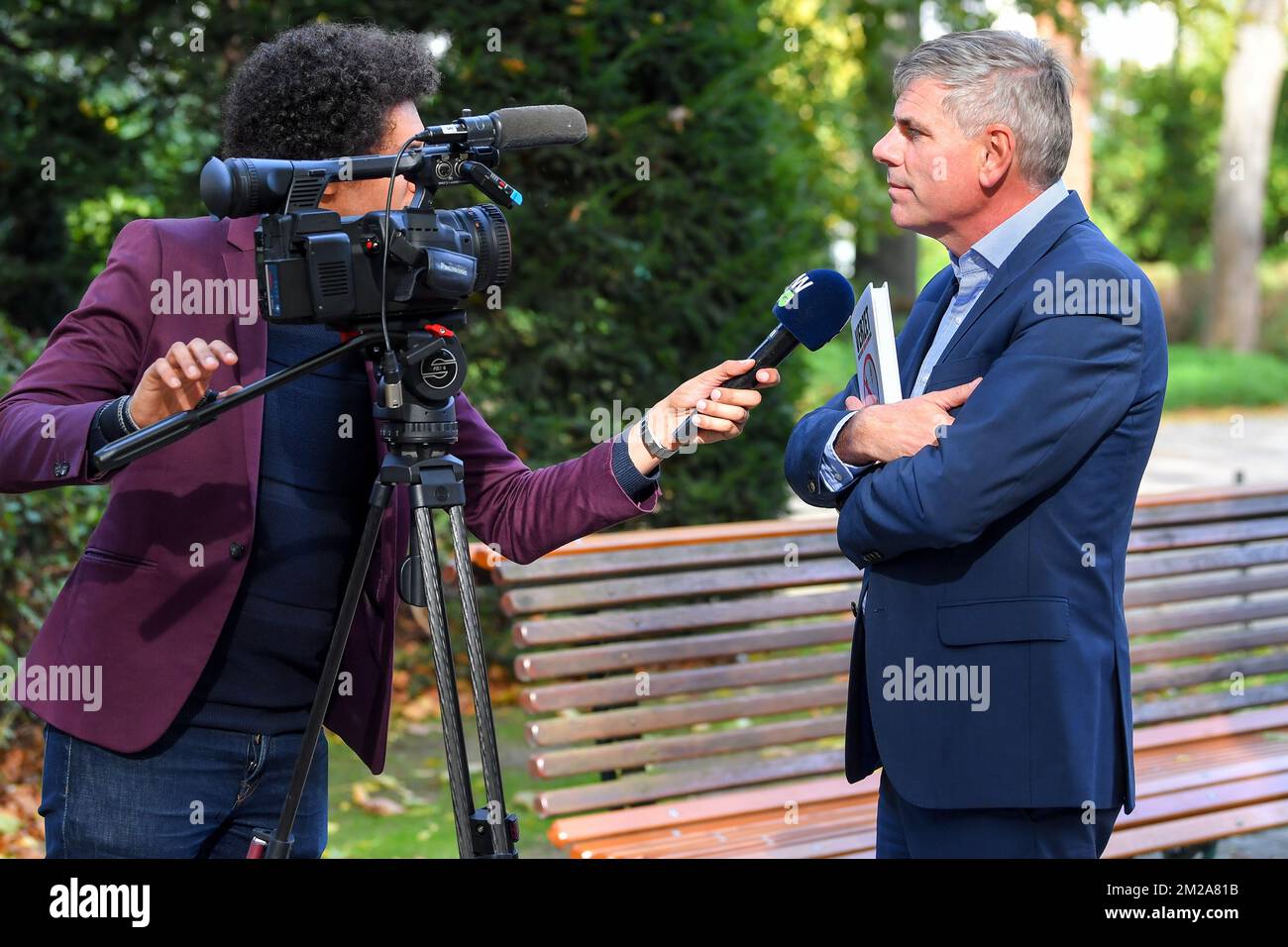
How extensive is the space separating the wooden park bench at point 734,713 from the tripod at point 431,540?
5.68ft

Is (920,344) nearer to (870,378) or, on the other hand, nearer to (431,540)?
(870,378)

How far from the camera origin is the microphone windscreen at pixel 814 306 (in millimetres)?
2504

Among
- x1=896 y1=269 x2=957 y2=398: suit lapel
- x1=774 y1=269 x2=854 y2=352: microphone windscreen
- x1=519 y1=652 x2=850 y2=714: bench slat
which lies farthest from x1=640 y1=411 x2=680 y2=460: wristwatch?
Result: x1=519 y1=652 x2=850 y2=714: bench slat

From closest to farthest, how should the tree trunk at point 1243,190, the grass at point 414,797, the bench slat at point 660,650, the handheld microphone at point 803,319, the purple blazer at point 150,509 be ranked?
the purple blazer at point 150,509 < the handheld microphone at point 803,319 < the bench slat at point 660,650 < the grass at point 414,797 < the tree trunk at point 1243,190

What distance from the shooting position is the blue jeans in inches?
91.6

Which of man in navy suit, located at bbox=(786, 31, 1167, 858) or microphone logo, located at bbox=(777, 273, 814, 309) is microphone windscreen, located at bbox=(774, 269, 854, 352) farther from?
man in navy suit, located at bbox=(786, 31, 1167, 858)

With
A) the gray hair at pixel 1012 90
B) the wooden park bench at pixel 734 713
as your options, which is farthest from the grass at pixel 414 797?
the gray hair at pixel 1012 90

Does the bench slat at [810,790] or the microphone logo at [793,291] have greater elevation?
the microphone logo at [793,291]

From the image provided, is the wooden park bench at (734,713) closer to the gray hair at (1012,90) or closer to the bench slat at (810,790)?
the bench slat at (810,790)
